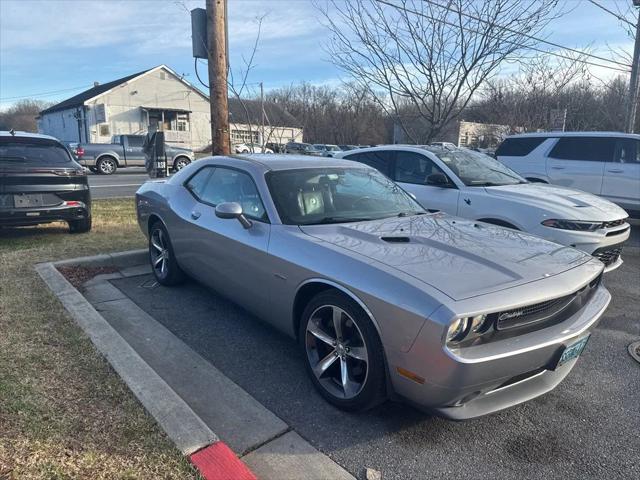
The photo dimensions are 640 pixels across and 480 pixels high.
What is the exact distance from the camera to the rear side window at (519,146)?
30.7 ft

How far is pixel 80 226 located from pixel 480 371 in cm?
681

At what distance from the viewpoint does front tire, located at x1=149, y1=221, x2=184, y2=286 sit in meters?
4.99

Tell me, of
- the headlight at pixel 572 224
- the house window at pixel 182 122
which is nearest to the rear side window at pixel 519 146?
the headlight at pixel 572 224

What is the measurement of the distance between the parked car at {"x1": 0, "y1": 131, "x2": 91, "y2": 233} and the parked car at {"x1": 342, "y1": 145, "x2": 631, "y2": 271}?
427cm

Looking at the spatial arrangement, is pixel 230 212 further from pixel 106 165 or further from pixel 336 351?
pixel 106 165

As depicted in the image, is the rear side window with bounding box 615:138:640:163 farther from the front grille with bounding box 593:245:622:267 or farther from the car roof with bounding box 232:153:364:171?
the car roof with bounding box 232:153:364:171

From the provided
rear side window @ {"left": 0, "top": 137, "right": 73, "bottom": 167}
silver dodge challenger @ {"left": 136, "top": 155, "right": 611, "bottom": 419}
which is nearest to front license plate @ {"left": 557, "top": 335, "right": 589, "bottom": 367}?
silver dodge challenger @ {"left": 136, "top": 155, "right": 611, "bottom": 419}

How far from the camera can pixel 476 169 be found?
20.6 ft

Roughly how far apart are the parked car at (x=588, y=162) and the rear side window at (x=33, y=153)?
26.3 ft

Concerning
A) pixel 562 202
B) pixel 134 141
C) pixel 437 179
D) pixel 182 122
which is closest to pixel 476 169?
pixel 437 179

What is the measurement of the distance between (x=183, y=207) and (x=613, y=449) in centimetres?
391

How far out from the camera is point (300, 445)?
261cm

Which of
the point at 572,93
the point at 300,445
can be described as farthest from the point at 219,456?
the point at 572,93

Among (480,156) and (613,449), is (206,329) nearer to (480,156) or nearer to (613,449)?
(613,449)
